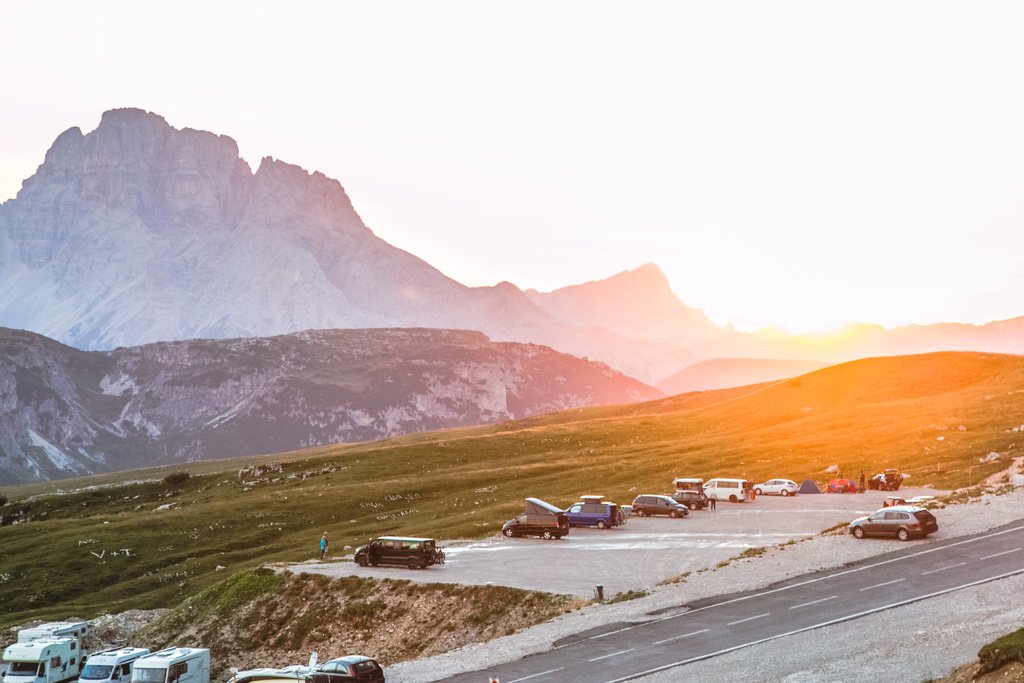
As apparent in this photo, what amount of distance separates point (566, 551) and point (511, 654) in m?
23.9

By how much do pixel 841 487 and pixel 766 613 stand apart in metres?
47.0

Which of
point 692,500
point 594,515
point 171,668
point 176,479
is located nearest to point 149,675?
point 171,668

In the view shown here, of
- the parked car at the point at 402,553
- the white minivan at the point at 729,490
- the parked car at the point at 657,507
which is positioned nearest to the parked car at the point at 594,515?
the parked car at the point at 657,507

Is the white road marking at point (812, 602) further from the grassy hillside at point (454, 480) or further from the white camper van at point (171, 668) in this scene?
the grassy hillside at point (454, 480)

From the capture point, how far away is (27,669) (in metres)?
54.7

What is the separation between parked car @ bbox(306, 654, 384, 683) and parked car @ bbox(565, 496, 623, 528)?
119 feet

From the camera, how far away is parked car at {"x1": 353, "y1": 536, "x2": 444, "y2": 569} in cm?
6312

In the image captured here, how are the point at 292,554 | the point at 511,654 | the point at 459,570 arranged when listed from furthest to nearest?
the point at 292,554, the point at 459,570, the point at 511,654

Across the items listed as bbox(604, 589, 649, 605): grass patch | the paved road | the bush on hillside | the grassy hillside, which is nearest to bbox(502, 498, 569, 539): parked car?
the grassy hillside

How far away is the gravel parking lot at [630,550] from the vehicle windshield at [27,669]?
19.0 meters

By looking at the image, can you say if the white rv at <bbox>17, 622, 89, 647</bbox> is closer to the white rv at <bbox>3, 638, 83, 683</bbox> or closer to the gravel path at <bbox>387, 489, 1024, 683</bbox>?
the white rv at <bbox>3, 638, 83, 683</bbox>

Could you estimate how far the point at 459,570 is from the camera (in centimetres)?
6131

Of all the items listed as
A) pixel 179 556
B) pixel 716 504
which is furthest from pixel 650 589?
pixel 179 556

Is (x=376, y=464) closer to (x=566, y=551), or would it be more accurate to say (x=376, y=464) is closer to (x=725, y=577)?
(x=566, y=551)
